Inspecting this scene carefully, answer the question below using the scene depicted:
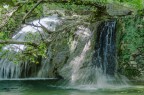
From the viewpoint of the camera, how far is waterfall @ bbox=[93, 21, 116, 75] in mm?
13234

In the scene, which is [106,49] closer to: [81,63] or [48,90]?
[81,63]

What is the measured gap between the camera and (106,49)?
1345 cm

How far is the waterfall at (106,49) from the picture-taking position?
13.2 meters

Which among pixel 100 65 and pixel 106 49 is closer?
pixel 100 65

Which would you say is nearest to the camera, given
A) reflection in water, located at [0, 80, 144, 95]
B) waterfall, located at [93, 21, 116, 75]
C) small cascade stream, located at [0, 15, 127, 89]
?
reflection in water, located at [0, 80, 144, 95]

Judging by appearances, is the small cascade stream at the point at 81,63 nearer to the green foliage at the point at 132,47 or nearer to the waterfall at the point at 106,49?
the waterfall at the point at 106,49

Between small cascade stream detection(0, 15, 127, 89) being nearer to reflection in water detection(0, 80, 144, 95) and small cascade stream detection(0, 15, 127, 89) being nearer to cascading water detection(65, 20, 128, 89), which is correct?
cascading water detection(65, 20, 128, 89)

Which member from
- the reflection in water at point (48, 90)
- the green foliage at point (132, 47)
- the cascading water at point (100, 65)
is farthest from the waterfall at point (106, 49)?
the reflection in water at point (48, 90)

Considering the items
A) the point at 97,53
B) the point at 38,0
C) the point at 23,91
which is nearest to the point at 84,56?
the point at 97,53

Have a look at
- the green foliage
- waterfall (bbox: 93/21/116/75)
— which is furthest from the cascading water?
the green foliage

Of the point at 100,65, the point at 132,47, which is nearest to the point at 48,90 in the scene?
the point at 100,65

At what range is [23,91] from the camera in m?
11.4

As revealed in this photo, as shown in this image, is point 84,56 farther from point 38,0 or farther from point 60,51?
point 38,0

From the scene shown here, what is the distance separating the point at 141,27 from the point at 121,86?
6.91 feet
